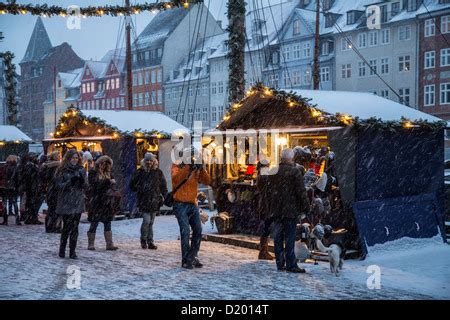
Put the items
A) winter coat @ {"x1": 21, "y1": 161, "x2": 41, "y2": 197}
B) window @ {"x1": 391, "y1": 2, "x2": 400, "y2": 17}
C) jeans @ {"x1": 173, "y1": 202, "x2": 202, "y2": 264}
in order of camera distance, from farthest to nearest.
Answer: window @ {"x1": 391, "y1": 2, "x2": 400, "y2": 17}
winter coat @ {"x1": 21, "y1": 161, "x2": 41, "y2": 197}
jeans @ {"x1": 173, "y1": 202, "x2": 202, "y2": 264}

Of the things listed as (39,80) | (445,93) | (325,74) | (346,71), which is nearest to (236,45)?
(445,93)

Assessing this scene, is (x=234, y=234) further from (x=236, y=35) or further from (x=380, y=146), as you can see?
(x=236, y=35)

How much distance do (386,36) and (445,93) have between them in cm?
684

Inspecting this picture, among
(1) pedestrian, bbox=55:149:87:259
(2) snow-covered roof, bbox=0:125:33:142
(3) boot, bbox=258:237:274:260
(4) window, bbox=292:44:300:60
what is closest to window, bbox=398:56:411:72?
(4) window, bbox=292:44:300:60

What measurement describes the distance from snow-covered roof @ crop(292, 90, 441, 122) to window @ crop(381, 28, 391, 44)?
122 feet

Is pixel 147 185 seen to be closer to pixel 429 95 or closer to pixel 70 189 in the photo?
pixel 70 189

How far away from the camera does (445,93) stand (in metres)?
44.5

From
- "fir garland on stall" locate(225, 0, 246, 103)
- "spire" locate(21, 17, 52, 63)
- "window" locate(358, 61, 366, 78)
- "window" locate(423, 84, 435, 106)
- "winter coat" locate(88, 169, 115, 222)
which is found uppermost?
"spire" locate(21, 17, 52, 63)

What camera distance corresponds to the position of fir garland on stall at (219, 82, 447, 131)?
10.6m

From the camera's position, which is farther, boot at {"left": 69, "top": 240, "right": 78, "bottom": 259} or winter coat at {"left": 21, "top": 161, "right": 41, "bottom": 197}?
winter coat at {"left": 21, "top": 161, "right": 41, "bottom": 197}

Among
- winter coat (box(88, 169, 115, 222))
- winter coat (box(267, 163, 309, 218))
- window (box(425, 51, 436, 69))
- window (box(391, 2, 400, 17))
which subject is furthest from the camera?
window (box(391, 2, 400, 17))

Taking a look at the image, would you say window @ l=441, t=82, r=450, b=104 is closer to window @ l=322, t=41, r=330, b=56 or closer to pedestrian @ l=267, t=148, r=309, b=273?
window @ l=322, t=41, r=330, b=56

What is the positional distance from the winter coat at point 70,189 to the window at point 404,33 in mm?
40592
